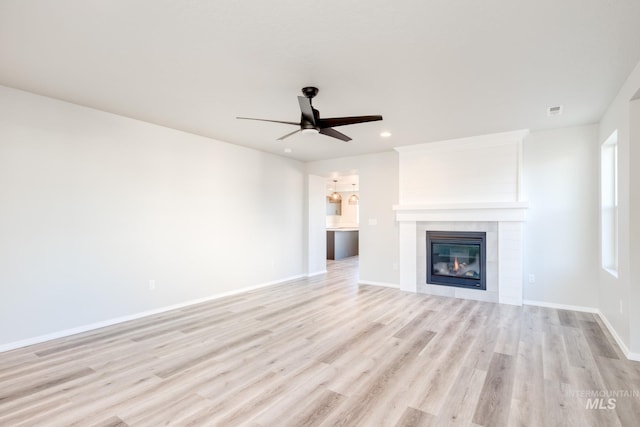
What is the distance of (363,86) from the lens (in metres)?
3.12

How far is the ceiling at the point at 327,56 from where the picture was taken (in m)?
2.02

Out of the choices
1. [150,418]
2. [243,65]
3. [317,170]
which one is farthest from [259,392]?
[317,170]

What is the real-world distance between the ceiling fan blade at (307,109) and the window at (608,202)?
3.69 m

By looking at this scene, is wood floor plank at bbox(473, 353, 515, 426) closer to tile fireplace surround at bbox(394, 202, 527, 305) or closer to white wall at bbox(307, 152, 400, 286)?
tile fireplace surround at bbox(394, 202, 527, 305)

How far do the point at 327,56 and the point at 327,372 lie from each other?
2588 millimetres

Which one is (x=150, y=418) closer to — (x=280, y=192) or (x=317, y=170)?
(x=280, y=192)

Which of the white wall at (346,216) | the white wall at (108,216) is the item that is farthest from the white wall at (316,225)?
the white wall at (346,216)

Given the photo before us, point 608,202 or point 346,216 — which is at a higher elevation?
point 608,202

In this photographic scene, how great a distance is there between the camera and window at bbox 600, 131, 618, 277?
3.99m

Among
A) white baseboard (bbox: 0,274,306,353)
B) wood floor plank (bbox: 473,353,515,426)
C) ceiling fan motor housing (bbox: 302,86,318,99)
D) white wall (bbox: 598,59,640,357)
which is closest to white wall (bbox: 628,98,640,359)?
white wall (bbox: 598,59,640,357)

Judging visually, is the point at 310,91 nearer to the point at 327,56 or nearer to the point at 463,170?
the point at 327,56

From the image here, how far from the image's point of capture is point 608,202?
4055mm

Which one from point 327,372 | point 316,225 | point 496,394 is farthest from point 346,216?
point 496,394

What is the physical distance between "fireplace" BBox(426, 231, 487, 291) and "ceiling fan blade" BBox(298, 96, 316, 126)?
11.2 ft
